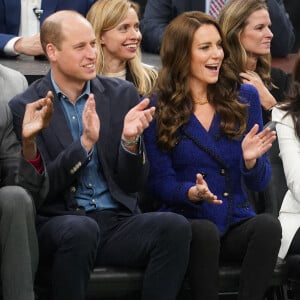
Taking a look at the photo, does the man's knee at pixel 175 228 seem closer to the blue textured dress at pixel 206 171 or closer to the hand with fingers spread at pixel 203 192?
the hand with fingers spread at pixel 203 192

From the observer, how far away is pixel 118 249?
152 inches

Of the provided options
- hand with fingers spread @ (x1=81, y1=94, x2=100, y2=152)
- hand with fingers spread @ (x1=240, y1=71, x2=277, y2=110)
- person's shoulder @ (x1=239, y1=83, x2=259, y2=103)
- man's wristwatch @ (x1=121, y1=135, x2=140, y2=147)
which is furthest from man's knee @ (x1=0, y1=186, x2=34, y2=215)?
hand with fingers spread @ (x1=240, y1=71, x2=277, y2=110)

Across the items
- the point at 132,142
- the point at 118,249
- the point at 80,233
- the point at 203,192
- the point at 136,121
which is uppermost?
the point at 136,121

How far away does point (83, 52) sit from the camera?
13.5ft

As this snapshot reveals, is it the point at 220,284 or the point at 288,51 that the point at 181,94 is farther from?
the point at 288,51

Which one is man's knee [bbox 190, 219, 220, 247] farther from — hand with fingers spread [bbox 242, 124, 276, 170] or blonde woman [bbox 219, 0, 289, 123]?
blonde woman [bbox 219, 0, 289, 123]

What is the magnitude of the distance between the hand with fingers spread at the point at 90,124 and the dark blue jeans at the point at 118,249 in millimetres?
289

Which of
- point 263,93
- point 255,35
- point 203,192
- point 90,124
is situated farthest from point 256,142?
point 255,35

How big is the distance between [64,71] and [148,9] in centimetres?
142

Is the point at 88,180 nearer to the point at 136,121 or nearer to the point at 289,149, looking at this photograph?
the point at 136,121

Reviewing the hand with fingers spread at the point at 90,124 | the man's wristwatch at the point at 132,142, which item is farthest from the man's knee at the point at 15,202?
the man's wristwatch at the point at 132,142

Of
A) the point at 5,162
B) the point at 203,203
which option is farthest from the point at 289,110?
the point at 5,162

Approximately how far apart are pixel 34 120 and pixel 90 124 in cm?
22

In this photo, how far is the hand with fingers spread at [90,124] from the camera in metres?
3.79
